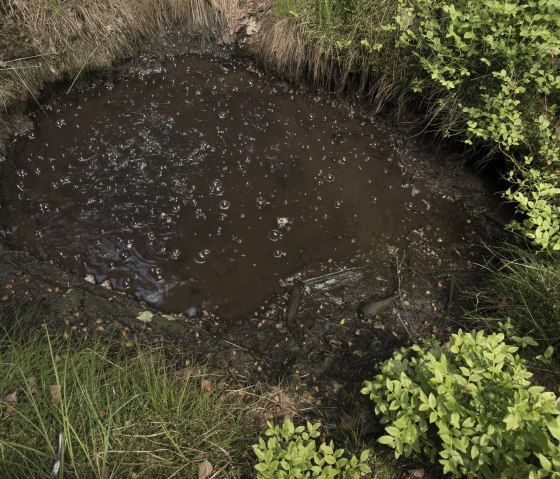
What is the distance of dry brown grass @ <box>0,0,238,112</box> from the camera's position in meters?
3.96

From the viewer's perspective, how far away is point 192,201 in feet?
12.4

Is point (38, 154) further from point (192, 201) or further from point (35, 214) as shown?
point (192, 201)

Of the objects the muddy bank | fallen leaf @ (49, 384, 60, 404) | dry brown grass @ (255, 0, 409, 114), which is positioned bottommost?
the muddy bank

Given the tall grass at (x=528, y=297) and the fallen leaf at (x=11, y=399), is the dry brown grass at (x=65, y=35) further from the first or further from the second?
the tall grass at (x=528, y=297)

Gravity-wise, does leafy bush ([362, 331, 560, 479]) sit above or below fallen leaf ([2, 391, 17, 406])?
above

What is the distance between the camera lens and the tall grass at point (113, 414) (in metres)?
2.21

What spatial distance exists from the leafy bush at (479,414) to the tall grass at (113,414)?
2.89 feet

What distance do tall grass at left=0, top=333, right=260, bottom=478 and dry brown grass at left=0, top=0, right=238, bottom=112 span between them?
8.23ft

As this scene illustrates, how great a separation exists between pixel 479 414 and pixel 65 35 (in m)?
4.41

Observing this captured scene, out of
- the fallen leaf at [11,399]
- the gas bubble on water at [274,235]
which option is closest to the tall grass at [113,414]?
the fallen leaf at [11,399]

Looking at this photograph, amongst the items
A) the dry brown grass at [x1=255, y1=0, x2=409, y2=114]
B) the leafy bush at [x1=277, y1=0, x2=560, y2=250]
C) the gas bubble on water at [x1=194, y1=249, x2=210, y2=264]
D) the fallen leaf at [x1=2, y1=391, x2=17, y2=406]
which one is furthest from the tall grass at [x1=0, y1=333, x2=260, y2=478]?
the dry brown grass at [x1=255, y1=0, x2=409, y2=114]

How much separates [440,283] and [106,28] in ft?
12.5

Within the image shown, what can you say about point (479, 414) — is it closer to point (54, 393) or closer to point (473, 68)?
point (54, 393)

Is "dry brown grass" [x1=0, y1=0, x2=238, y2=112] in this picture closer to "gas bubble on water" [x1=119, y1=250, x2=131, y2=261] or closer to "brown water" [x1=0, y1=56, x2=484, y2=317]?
"brown water" [x1=0, y1=56, x2=484, y2=317]
